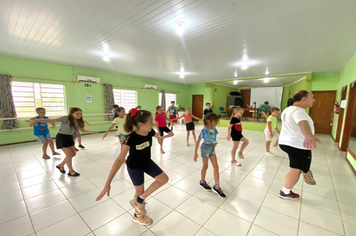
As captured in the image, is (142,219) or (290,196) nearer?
(142,219)

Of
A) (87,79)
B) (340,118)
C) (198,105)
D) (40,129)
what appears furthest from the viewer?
(198,105)

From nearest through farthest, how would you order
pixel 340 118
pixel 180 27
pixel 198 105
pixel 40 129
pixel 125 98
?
pixel 180 27 → pixel 40 129 → pixel 340 118 → pixel 125 98 → pixel 198 105

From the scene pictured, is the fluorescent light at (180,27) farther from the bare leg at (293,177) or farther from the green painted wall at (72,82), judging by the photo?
the green painted wall at (72,82)

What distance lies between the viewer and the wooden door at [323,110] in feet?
21.2

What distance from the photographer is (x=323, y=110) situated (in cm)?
664

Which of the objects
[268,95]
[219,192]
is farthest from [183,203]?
[268,95]

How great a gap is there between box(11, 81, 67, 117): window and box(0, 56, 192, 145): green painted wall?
0.21 m

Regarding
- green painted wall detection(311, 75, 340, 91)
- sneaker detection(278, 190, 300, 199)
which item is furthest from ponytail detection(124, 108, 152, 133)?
green painted wall detection(311, 75, 340, 91)

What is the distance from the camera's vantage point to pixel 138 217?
1699mm

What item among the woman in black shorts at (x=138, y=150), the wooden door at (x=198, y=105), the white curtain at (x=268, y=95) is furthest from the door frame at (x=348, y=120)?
the wooden door at (x=198, y=105)

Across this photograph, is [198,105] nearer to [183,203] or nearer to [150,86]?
[150,86]

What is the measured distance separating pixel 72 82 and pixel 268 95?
11.5 m

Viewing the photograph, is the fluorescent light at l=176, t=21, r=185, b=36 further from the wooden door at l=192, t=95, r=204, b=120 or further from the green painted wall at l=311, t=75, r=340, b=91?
the wooden door at l=192, t=95, r=204, b=120

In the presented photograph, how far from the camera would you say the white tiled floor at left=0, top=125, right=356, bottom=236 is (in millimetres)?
1642
